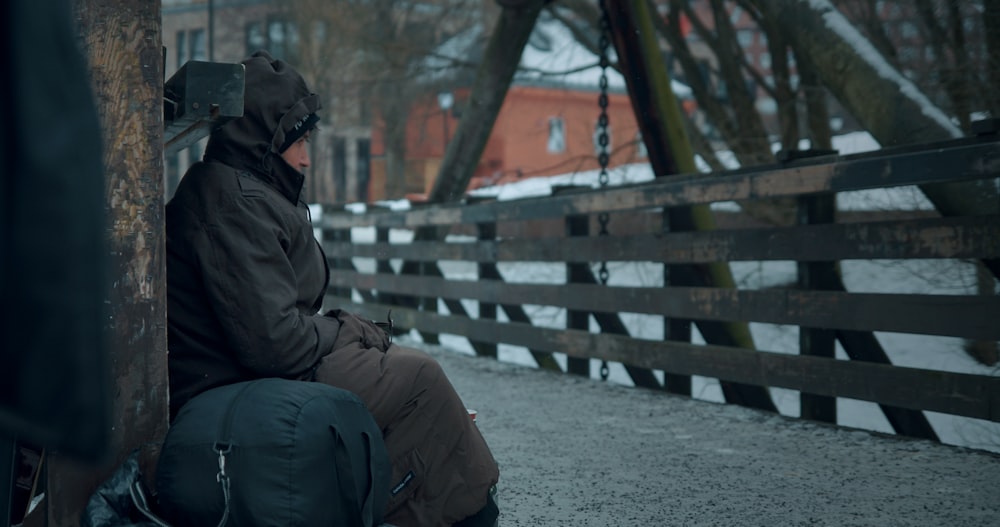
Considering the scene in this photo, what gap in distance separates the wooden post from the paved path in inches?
61.5

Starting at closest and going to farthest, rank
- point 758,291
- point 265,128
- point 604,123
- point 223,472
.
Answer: point 223,472 < point 265,128 < point 758,291 < point 604,123

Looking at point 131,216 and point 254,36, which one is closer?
point 131,216

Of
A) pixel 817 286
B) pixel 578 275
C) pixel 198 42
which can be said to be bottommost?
pixel 578 275

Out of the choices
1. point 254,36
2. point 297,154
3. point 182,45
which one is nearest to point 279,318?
point 297,154

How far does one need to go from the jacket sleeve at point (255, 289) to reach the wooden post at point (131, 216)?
0.16 metres

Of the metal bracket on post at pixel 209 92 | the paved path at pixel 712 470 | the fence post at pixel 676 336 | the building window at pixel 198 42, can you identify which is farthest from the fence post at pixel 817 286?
the building window at pixel 198 42

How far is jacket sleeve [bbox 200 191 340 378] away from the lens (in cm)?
308

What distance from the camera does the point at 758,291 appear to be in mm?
6309

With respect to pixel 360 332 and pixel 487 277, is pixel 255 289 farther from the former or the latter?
pixel 487 277

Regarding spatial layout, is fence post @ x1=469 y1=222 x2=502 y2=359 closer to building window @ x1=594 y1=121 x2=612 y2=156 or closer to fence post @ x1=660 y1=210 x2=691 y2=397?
building window @ x1=594 y1=121 x2=612 y2=156

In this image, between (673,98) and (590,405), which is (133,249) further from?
(673,98)

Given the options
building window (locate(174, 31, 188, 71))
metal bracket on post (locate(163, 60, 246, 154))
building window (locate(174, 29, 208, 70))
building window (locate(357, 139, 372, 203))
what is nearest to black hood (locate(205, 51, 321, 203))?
metal bracket on post (locate(163, 60, 246, 154))

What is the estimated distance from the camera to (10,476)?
167 cm

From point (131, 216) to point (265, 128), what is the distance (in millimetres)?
565
